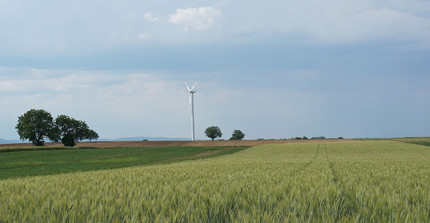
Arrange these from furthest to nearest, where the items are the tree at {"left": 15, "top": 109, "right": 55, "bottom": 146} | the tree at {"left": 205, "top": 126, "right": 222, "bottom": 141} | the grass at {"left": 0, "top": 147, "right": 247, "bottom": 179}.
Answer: the tree at {"left": 205, "top": 126, "right": 222, "bottom": 141} < the tree at {"left": 15, "top": 109, "right": 55, "bottom": 146} < the grass at {"left": 0, "top": 147, "right": 247, "bottom": 179}

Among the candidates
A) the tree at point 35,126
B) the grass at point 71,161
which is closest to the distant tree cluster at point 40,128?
the tree at point 35,126

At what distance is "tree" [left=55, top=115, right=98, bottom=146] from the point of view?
352 feet

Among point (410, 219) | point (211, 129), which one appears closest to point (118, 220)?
point (410, 219)

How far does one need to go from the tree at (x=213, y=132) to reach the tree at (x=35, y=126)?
254 feet

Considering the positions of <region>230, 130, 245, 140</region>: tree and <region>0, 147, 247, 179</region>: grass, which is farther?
<region>230, 130, 245, 140</region>: tree

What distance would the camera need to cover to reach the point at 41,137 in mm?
104812

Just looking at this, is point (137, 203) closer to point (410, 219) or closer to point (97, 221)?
point (97, 221)

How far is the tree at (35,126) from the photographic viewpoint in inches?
4018

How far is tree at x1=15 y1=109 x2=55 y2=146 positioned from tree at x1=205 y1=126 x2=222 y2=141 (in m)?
77.5

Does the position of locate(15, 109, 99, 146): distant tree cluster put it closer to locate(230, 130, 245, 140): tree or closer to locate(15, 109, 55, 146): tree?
locate(15, 109, 55, 146): tree

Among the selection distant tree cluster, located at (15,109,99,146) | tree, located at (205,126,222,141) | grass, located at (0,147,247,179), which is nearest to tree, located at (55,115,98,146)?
distant tree cluster, located at (15,109,99,146)

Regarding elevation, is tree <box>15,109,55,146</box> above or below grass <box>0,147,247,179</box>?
above

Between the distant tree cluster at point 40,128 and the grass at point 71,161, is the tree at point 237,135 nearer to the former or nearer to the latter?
the distant tree cluster at point 40,128

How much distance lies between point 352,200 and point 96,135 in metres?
182
